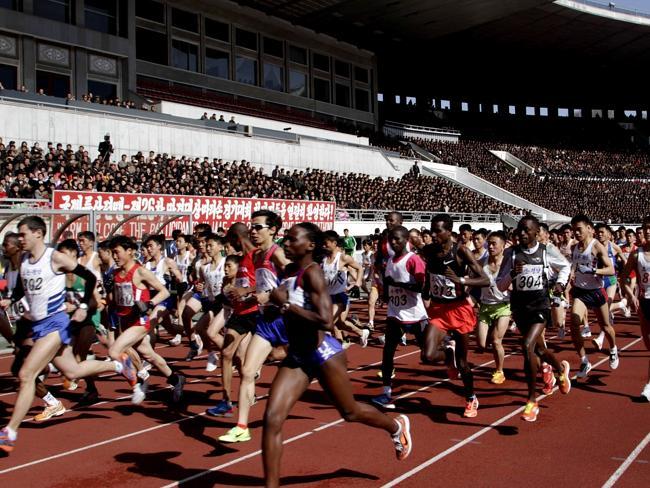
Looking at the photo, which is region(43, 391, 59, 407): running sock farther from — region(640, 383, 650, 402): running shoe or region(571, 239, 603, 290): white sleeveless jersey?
region(571, 239, 603, 290): white sleeveless jersey

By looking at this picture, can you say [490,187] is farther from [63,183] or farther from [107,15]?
[63,183]

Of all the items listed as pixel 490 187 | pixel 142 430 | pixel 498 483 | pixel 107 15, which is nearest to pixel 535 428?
pixel 498 483

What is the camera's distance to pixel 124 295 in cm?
852

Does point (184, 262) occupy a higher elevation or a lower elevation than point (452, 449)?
higher

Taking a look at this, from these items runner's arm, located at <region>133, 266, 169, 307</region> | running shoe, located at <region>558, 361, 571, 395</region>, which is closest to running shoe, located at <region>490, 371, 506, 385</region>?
running shoe, located at <region>558, 361, 571, 395</region>

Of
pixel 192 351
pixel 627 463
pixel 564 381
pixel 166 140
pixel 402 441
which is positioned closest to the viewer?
pixel 402 441

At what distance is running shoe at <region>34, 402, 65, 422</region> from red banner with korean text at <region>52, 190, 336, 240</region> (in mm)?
4654

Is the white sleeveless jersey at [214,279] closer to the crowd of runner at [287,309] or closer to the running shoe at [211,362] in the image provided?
the crowd of runner at [287,309]

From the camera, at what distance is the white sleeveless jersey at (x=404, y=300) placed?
852 cm

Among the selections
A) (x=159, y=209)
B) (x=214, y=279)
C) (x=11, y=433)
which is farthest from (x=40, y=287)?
(x=159, y=209)

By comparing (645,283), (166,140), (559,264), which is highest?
(166,140)

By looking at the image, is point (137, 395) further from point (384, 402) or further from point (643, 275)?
point (643, 275)

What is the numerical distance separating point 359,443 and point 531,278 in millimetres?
2683

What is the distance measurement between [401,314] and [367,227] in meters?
22.8
